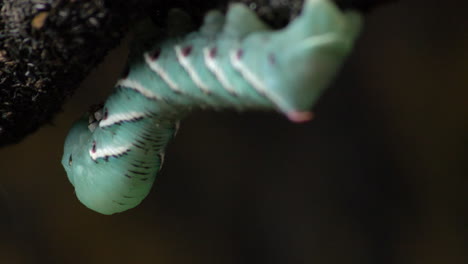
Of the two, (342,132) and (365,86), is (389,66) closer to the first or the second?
(365,86)

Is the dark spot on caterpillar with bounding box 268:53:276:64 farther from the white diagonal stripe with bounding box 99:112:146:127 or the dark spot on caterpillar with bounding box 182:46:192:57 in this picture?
the white diagonal stripe with bounding box 99:112:146:127

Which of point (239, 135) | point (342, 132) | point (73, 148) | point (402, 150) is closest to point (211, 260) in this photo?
point (239, 135)

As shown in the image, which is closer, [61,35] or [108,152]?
[61,35]

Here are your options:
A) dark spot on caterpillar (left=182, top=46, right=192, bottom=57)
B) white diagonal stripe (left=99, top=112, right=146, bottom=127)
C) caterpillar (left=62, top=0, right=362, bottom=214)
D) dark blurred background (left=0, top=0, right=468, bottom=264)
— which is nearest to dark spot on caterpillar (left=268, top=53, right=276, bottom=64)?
caterpillar (left=62, top=0, right=362, bottom=214)

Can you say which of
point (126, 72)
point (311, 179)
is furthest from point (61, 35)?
point (311, 179)

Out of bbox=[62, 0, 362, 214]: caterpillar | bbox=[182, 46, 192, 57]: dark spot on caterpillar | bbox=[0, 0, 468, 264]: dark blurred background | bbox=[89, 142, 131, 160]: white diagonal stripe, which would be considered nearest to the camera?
bbox=[62, 0, 362, 214]: caterpillar

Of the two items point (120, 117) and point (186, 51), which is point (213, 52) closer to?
point (186, 51)
